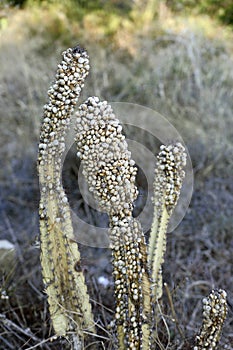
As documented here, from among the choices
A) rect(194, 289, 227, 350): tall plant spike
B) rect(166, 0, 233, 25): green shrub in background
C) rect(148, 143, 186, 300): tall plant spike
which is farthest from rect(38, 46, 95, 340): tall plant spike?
rect(166, 0, 233, 25): green shrub in background

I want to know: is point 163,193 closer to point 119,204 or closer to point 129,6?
point 119,204

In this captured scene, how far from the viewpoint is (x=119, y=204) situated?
1015mm

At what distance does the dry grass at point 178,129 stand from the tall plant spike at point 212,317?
19cm

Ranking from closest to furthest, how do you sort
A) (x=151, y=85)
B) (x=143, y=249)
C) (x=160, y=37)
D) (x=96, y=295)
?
1. (x=143, y=249)
2. (x=96, y=295)
3. (x=151, y=85)
4. (x=160, y=37)

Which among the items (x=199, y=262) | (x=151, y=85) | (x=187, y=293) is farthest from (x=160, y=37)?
(x=187, y=293)

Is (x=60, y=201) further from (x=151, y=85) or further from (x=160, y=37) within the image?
(x=160, y=37)

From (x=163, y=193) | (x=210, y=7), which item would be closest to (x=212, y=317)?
(x=163, y=193)

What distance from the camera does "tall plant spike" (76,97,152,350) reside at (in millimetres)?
972

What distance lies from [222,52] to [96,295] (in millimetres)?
2854

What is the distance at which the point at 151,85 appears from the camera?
3.59m

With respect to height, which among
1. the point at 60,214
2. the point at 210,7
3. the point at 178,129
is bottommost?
the point at 178,129

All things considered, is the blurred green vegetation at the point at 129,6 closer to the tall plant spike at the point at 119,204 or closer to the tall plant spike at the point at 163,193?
the tall plant spike at the point at 163,193

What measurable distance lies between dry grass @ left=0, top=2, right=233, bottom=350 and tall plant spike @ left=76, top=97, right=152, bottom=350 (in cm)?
17

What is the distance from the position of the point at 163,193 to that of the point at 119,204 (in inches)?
8.6
